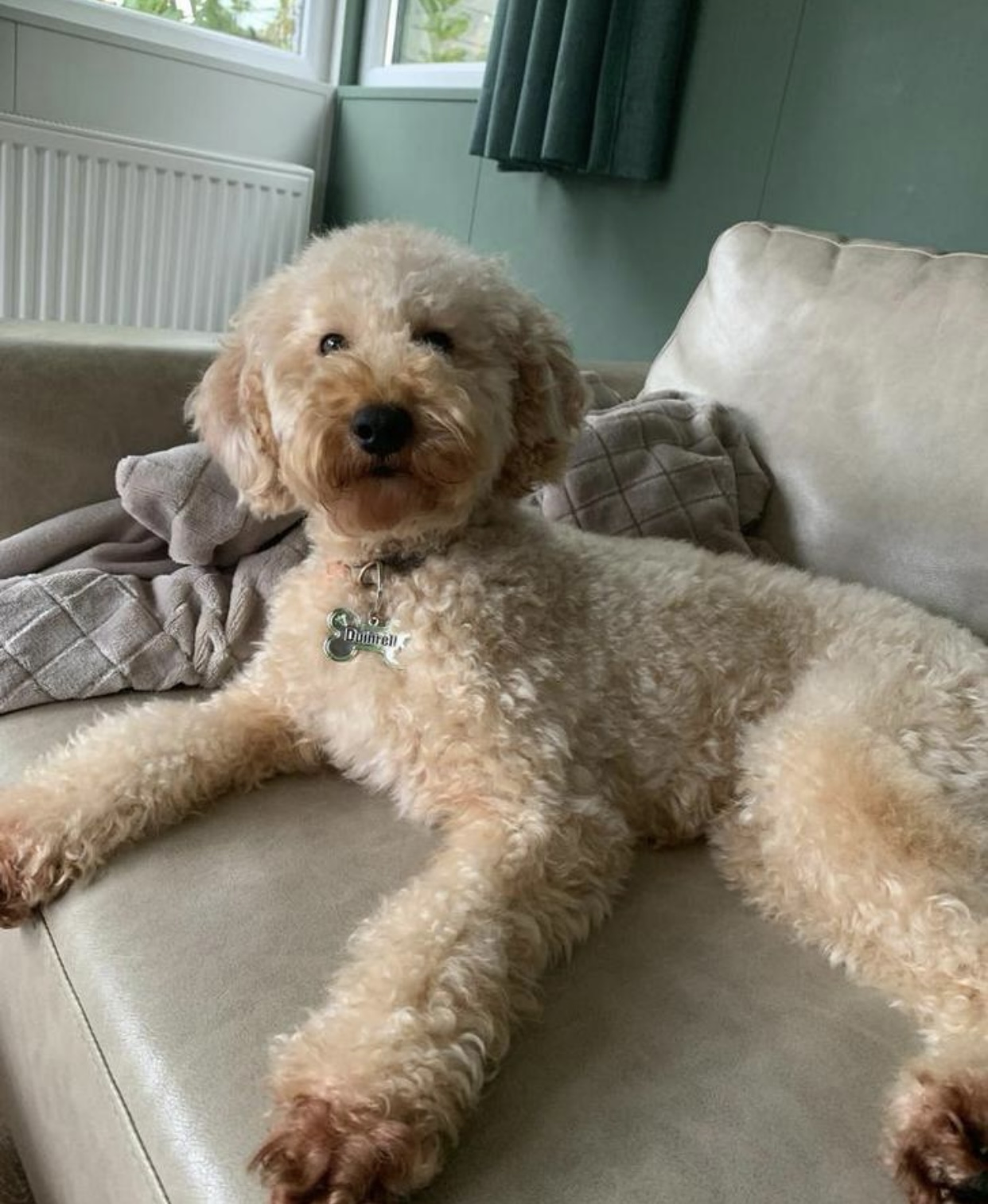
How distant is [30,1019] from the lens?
121cm

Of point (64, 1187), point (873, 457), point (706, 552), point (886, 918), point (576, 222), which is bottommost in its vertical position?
point (64, 1187)

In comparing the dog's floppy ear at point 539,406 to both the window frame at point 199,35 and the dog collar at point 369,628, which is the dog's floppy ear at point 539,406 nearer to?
the dog collar at point 369,628

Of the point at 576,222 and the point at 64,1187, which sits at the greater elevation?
the point at 576,222

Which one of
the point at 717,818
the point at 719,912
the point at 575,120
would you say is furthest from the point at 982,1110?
the point at 575,120

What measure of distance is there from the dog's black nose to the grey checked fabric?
61 cm

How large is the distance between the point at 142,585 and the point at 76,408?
0.32 m

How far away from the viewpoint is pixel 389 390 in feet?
4.24

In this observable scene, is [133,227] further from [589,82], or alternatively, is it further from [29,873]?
[29,873]

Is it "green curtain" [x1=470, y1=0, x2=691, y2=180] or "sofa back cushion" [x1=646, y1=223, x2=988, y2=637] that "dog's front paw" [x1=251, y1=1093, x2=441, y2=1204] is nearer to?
"sofa back cushion" [x1=646, y1=223, x2=988, y2=637]

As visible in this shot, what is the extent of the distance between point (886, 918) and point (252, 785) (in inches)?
31.6

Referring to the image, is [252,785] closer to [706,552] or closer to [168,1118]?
[168,1118]

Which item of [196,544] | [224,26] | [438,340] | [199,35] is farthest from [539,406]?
[224,26]

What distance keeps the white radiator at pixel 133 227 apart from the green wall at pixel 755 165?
54 centimetres

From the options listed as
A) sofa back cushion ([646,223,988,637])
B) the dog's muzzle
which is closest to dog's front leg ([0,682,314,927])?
the dog's muzzle
